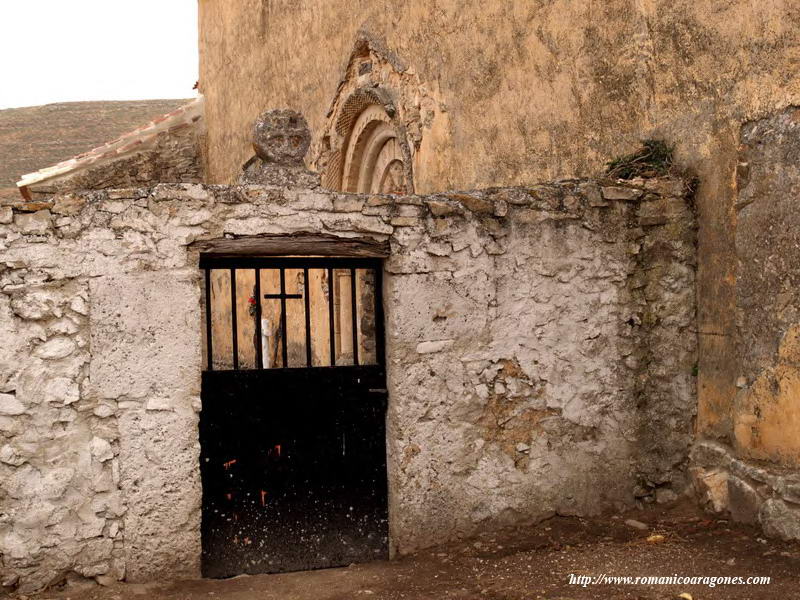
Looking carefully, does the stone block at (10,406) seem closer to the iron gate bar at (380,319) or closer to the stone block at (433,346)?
the iron gate bar at (380,319)

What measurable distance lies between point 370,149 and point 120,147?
4.17m

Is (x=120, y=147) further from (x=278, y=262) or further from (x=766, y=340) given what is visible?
(x=766, y=340)

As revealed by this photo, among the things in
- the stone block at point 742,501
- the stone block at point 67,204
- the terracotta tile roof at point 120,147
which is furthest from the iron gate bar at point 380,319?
the terracotta tile roof at point 120,147

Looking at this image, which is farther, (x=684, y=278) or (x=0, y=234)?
(x=684, y=278)

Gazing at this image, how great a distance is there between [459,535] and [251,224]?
6.42 feet

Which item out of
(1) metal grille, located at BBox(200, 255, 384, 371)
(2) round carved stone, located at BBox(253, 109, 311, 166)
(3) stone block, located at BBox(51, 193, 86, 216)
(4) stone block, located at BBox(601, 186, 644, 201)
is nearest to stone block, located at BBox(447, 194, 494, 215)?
(1) metal grille, located at BBox(200, 255, 384, 371)

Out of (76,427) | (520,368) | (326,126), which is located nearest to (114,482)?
(76,427)

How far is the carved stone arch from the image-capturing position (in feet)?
30.5

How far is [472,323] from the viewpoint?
4.80 m

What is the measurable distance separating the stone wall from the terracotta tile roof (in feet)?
26.3

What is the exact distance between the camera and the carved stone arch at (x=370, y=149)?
9.30 metres

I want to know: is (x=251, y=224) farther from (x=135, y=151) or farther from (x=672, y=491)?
(x=135, y=151)

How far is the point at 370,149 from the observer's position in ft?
34.5

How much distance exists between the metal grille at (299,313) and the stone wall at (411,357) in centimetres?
37
